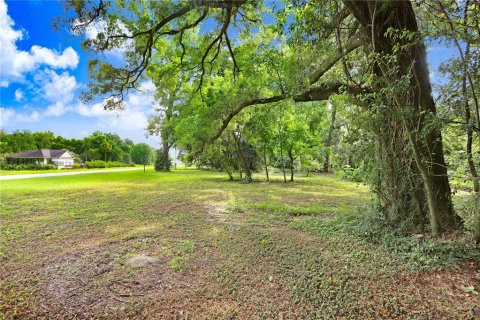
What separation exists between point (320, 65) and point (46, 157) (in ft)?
128

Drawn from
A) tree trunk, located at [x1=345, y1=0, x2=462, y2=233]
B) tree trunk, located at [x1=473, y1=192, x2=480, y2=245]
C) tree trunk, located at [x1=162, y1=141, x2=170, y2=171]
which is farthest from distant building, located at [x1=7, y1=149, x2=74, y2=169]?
tree trunk, located at [x1=473, y1=192, x2=480, y2=245]

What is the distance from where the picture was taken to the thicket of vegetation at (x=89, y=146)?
31562mm

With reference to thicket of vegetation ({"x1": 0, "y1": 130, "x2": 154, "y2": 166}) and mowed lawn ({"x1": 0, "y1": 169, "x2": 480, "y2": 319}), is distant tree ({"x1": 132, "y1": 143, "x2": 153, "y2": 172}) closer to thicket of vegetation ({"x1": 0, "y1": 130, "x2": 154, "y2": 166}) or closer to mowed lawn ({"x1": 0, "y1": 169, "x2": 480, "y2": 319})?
thicket of vegetation ({"x1": 0, "y1": 130, "x2": 154, "y2": 166})

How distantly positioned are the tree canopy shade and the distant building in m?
30.3

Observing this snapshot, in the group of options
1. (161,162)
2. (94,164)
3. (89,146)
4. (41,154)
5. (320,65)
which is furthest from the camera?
(89,146)

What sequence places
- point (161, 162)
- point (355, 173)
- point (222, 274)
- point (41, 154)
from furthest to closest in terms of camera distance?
point (41, 154) < point (161, 162) < point (355, 173) < point (222, 274)

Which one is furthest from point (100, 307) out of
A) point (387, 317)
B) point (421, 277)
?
point (421, 277)

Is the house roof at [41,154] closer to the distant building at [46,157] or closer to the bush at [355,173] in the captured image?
the distant building at [46,157]

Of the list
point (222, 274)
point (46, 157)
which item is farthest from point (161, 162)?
point (222, 274)

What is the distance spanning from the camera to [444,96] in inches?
120

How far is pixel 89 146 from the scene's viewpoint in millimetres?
39219

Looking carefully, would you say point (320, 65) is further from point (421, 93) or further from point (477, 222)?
point (477, 222)

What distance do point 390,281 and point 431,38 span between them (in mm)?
2801

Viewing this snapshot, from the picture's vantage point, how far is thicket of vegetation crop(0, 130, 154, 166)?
104ft
